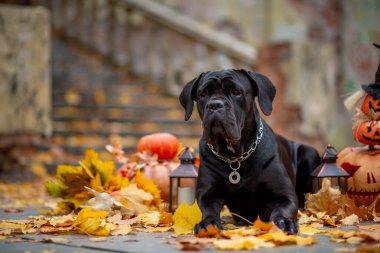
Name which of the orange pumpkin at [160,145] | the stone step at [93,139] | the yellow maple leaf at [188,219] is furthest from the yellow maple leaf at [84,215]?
the stone step at [93,139]

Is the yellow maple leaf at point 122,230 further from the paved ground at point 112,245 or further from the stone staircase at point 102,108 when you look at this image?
the stone staircase at point 102,108

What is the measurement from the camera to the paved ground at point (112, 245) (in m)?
3.16

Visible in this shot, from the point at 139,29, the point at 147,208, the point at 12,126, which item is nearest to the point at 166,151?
the point at 147,208

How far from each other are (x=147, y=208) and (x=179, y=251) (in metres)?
1.56

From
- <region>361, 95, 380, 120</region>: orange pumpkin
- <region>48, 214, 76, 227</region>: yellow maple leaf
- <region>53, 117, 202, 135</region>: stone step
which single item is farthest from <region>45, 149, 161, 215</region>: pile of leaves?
<region>53, 117, 202, 135</region>: stone step

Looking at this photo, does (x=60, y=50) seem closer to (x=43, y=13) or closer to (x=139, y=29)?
(x=139, y=29)

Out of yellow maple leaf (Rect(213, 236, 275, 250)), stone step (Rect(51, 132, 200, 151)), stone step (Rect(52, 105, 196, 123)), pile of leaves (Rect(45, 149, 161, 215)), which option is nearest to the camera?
yellow maple leaf (Rect(213, 236, 275, 250))

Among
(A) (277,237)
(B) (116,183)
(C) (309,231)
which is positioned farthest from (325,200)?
(B) (116,183)

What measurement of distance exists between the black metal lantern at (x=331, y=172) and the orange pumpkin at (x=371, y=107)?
0.42 metres

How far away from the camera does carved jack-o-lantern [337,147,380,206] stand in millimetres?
4527

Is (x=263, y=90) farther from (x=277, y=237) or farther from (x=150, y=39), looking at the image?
(x=150, y=39)

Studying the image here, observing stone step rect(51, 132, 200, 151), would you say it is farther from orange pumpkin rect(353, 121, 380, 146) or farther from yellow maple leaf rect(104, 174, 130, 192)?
orange pumpkin rect(353, 121, 380, 146)

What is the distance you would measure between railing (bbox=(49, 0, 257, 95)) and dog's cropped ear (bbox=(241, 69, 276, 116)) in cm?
571

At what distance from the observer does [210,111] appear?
12.2 ft
